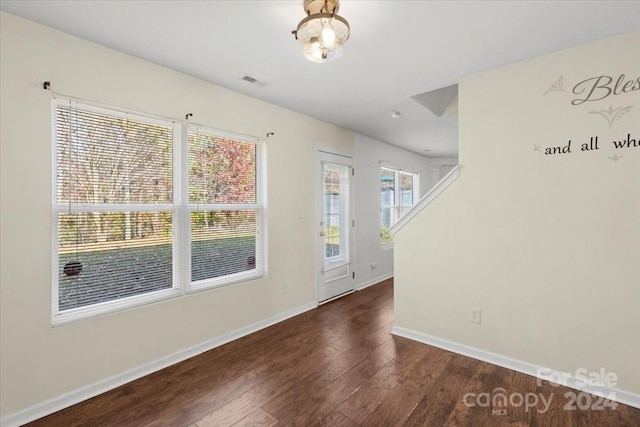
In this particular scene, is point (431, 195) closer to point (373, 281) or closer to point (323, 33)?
point (323, 33)

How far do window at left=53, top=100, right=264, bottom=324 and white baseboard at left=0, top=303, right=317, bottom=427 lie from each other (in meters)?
0.51

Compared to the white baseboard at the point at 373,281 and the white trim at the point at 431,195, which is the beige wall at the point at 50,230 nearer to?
the white trim at the point at 431,195

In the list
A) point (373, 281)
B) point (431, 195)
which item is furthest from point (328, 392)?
point (373, 281)

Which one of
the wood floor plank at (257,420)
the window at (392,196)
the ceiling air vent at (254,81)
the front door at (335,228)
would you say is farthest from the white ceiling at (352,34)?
the window at (392,196)

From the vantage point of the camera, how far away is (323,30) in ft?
5.04

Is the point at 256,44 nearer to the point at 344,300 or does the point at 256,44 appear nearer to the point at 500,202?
the point at 500,202

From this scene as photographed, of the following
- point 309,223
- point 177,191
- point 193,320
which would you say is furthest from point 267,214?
point 193,320

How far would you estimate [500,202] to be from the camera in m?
2.49

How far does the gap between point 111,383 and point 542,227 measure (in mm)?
3439

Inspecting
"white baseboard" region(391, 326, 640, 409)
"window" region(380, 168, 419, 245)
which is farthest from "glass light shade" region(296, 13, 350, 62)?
"window" region(380, 168, 419, 245)

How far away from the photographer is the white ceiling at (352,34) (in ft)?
5.83

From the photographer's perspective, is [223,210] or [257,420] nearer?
[257,420]

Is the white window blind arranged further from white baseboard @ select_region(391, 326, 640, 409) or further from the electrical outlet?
the electrical outlet

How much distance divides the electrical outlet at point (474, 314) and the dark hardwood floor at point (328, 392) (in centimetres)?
33
